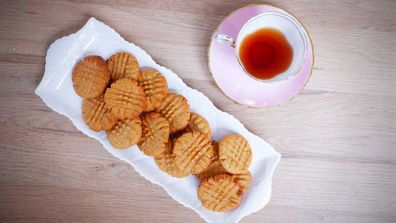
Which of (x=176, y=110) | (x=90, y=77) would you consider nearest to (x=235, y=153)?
(x=176, y=110)

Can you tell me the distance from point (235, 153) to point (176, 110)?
0.18 m

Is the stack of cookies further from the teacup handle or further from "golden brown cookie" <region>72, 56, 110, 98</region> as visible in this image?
the teacup handle

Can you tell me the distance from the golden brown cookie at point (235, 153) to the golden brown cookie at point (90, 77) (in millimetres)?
327

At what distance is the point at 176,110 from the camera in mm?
922

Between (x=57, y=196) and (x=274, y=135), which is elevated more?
(x=274, y=135)

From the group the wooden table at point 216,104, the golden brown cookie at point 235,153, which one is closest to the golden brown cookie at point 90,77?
the wooden table at point 216,104

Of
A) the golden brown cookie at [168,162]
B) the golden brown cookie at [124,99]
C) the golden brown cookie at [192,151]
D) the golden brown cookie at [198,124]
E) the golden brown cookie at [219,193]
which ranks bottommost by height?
the golden brown cookie at [219,193]

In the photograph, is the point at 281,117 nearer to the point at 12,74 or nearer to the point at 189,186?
the point at 189,186

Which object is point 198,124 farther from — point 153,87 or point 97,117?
point 97,117

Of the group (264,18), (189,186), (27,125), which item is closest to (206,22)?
(264,18)

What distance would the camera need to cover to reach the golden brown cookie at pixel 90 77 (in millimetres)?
907

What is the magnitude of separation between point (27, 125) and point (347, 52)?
2.84 feet

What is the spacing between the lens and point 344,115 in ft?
3.30

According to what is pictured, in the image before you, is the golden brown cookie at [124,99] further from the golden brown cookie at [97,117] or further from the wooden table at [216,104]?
the wooden table at [216,104]
